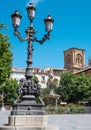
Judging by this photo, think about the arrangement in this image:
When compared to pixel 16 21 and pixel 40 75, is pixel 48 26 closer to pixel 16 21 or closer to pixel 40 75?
pixel 16 21

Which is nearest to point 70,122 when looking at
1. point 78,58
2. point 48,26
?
point 48,26

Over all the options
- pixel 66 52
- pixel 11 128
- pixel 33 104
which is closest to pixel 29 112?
pixel 33 104

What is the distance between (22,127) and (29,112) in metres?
1.18

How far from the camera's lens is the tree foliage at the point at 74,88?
64.1 metres

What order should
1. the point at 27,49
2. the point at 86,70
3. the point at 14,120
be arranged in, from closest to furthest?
the point at 14,120 → the point at 27,49 → the point at 86,70

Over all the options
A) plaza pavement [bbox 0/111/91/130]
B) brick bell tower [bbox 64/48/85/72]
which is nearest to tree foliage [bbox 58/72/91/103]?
plaza pavement [bbox 0/111/91/130]

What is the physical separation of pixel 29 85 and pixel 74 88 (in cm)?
5252

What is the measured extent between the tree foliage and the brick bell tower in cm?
5520

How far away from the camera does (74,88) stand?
65.2 m

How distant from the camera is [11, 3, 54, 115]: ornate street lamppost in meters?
12.9

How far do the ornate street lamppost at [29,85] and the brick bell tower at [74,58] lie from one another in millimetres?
109835

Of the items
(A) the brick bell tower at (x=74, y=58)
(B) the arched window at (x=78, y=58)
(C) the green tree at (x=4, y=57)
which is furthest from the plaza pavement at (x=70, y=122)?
(B) the arched window at (x=78, y=58)

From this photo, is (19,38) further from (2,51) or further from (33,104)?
(2,51)

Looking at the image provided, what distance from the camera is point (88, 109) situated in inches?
1791
